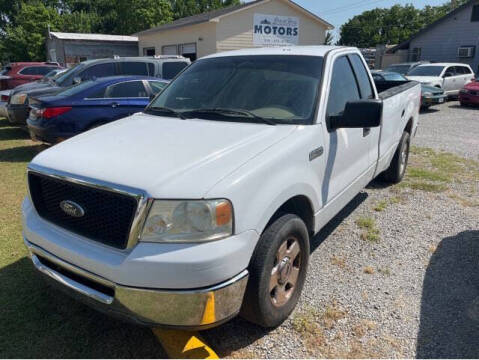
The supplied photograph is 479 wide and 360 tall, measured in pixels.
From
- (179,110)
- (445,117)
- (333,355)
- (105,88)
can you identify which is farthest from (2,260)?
(445,117)

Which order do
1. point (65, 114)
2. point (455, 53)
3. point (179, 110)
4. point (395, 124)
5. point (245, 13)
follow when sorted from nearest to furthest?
point (179, 110)
point (395, 124)
point (65, 114)
point (245, 13)
point (455, 53)

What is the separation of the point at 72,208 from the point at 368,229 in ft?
10.7

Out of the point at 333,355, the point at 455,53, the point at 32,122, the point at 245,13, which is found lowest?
the point at 333,355

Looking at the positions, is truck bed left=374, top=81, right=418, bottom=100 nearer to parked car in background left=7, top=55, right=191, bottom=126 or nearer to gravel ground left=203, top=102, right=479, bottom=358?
gravel ground left=203, top=102, right=479, bottom=358

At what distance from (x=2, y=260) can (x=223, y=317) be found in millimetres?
2635

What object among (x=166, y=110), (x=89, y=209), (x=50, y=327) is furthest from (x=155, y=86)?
(x=89, y=209)

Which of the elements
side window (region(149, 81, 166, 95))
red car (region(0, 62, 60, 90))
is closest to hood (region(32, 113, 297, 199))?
side window (region(149, 81, 166, 95))

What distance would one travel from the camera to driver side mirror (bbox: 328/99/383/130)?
3027mm

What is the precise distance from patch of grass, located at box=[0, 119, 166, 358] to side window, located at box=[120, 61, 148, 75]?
770cm

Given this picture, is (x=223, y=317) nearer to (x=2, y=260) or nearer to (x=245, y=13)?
(x=2, y=260)

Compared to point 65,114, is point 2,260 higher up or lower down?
lower down

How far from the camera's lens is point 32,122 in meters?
7.35

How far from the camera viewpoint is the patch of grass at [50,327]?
265 cm

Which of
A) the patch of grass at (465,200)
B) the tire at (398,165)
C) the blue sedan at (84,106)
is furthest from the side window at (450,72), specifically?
the blue sedan at (84,106)
